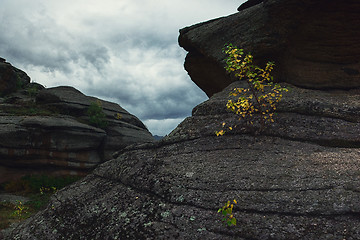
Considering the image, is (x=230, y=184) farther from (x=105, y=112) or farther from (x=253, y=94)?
(x=105, y=112)

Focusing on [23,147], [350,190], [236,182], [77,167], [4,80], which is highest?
[4,80]

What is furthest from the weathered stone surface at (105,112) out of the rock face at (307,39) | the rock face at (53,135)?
the rock face at (307,39)

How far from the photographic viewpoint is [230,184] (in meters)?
7.54

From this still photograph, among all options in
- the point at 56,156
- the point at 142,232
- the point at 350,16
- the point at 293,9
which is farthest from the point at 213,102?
the point at 56,156

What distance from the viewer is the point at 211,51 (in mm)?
15461

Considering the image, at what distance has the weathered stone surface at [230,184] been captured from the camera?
630cm

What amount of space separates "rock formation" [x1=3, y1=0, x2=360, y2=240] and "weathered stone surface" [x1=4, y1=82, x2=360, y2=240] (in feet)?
0.09

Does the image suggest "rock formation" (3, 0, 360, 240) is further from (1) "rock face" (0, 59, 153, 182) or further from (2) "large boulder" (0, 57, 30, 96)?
(2) "large boulder" (0, 57, 30, 96)

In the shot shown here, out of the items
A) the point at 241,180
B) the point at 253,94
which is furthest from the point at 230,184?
the point at 253,94

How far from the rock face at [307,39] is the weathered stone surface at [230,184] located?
1824 mm

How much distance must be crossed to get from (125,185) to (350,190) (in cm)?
640

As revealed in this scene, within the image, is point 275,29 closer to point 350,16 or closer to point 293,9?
point 293,9

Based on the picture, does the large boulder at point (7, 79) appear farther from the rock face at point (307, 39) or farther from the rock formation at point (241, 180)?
the rock face at point (307, 39)

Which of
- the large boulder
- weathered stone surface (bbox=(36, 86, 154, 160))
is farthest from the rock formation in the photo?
the large boulder
